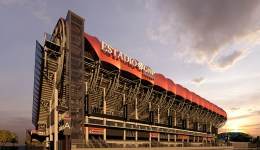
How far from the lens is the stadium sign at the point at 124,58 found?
2475 inches

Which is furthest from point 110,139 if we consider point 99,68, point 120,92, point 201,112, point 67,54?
point 201,112

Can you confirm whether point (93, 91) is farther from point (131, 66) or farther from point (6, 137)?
point (6, 137)

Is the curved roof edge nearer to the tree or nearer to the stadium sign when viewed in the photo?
the stadium sign

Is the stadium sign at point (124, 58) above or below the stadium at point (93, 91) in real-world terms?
above

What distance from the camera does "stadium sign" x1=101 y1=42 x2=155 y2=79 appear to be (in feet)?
206

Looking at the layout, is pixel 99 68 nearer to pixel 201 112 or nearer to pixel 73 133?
pixel 73 133

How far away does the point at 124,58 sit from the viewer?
68.6 metres

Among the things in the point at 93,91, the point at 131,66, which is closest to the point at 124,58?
the point at 131,66

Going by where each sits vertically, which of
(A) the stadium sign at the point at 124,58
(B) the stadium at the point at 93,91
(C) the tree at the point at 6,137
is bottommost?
(C) the tree at the point at 6,137

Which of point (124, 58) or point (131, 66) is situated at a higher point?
point (124, 58)

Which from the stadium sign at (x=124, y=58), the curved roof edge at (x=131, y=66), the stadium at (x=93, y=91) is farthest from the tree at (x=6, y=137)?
the stadium sign at (x=124, y=58)

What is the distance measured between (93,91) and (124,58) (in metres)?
11.4

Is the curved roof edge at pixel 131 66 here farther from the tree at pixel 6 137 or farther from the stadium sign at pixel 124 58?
the tree at pixel 6 137

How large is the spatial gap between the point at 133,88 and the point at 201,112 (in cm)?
6409
